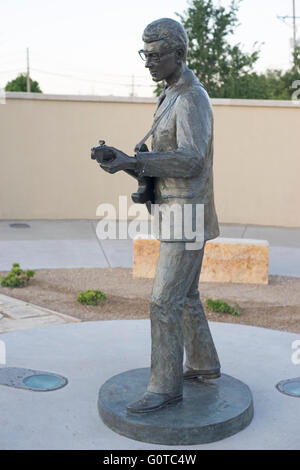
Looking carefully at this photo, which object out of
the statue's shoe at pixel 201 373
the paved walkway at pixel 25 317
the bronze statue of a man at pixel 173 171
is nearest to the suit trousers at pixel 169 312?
the bronze statue of a man at pixel 173 171

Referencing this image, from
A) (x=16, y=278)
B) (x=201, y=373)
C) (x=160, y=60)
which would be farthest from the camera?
(x=16, y=278)

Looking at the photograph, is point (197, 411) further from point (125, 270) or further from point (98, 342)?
point (125, 270)

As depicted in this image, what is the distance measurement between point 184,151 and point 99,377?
1878 mm

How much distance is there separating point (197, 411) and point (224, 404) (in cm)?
21

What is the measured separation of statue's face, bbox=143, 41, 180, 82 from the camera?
344cm

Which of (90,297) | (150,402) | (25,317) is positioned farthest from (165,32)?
(90,297)

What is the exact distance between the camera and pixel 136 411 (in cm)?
358

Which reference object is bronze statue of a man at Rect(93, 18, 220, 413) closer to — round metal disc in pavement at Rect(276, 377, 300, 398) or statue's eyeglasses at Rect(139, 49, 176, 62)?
statue's eyeglasses at Rect(139, 49, 176, 62)

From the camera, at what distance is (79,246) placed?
10188mm

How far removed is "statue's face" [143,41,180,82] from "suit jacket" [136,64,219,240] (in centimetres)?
10

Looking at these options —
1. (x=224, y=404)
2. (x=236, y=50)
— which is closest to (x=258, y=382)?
(x=224, y=404)

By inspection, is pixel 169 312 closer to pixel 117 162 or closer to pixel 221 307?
pixel 117 162

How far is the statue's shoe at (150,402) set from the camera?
358 cm

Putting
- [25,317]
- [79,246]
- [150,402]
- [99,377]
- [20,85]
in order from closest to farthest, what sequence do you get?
[150,402] < [99,377] < [25,317] < [79,246] < [20,85]
